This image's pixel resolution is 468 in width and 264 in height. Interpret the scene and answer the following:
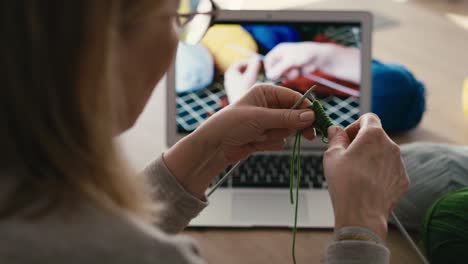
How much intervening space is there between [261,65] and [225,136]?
14.5 inches

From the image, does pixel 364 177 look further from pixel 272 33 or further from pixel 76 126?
pixel 272 33

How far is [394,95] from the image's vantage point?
1.28 m

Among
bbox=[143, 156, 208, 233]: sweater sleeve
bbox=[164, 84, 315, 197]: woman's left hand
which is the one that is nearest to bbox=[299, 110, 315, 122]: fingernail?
bbox=[164, 84, 315, 197]: woman's left hand

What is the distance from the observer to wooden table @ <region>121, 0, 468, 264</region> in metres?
0.98

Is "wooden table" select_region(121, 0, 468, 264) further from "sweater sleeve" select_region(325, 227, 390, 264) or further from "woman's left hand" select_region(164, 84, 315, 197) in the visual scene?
"sweater sleeve" select_region(325, 227, 390, 264)

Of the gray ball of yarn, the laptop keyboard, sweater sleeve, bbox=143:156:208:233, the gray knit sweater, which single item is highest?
the gray knit sweater

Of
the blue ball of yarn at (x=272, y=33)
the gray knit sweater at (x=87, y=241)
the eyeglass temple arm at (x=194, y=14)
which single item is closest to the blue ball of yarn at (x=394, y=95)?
the blue ball of yarn at (x=272, y=33)

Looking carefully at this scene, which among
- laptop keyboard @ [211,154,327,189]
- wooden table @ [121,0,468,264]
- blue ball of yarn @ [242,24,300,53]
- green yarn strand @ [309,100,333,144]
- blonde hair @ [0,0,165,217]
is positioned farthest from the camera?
blue ball of yarn @ [242,24,300,53]

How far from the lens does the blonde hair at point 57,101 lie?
449mm

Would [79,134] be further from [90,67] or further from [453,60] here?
[453,60]

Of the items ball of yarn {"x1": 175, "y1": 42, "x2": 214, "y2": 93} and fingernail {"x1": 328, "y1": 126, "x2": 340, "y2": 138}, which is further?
ball of yarn {"x1": 175, "y1": 42, "x2": 214, "y2": 93}

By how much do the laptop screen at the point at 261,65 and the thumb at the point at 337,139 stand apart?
0.41m

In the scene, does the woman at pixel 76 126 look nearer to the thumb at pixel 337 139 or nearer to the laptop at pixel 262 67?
the thumb at pixel 337 139

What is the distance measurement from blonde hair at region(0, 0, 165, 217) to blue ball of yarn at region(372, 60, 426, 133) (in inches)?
33.2
